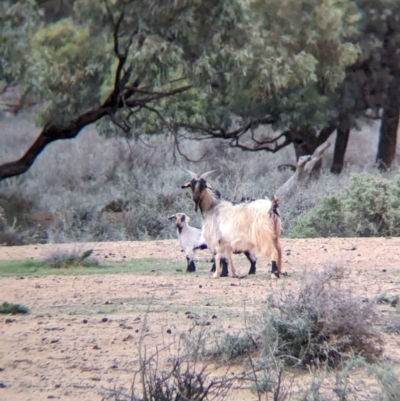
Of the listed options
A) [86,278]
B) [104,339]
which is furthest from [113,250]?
[104,339]

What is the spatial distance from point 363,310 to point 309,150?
823 inches

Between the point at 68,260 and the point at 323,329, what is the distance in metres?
6.34

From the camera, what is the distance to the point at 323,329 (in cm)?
805

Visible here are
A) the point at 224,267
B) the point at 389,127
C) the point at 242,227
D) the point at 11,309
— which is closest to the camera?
the point at 11,309

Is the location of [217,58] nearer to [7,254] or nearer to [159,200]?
[159,200]

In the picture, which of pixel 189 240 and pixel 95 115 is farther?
pixel 95 115

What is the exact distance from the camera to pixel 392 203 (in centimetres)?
1756

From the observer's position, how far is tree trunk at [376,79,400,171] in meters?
28.6

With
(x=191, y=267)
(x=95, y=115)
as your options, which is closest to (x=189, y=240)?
(x=191, y=267)

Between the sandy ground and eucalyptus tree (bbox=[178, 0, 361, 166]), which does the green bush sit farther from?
eucalyptus tree (bbox=[178, 0, 361, 166])

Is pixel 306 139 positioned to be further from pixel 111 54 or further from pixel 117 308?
pixel 117 308

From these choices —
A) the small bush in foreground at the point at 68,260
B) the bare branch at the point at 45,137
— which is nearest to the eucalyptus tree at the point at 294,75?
the bare branch at the point at 45,137

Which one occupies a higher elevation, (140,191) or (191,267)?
(191,267)

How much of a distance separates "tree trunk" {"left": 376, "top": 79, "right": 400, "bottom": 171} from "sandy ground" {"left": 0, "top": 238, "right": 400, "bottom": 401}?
13.7m
